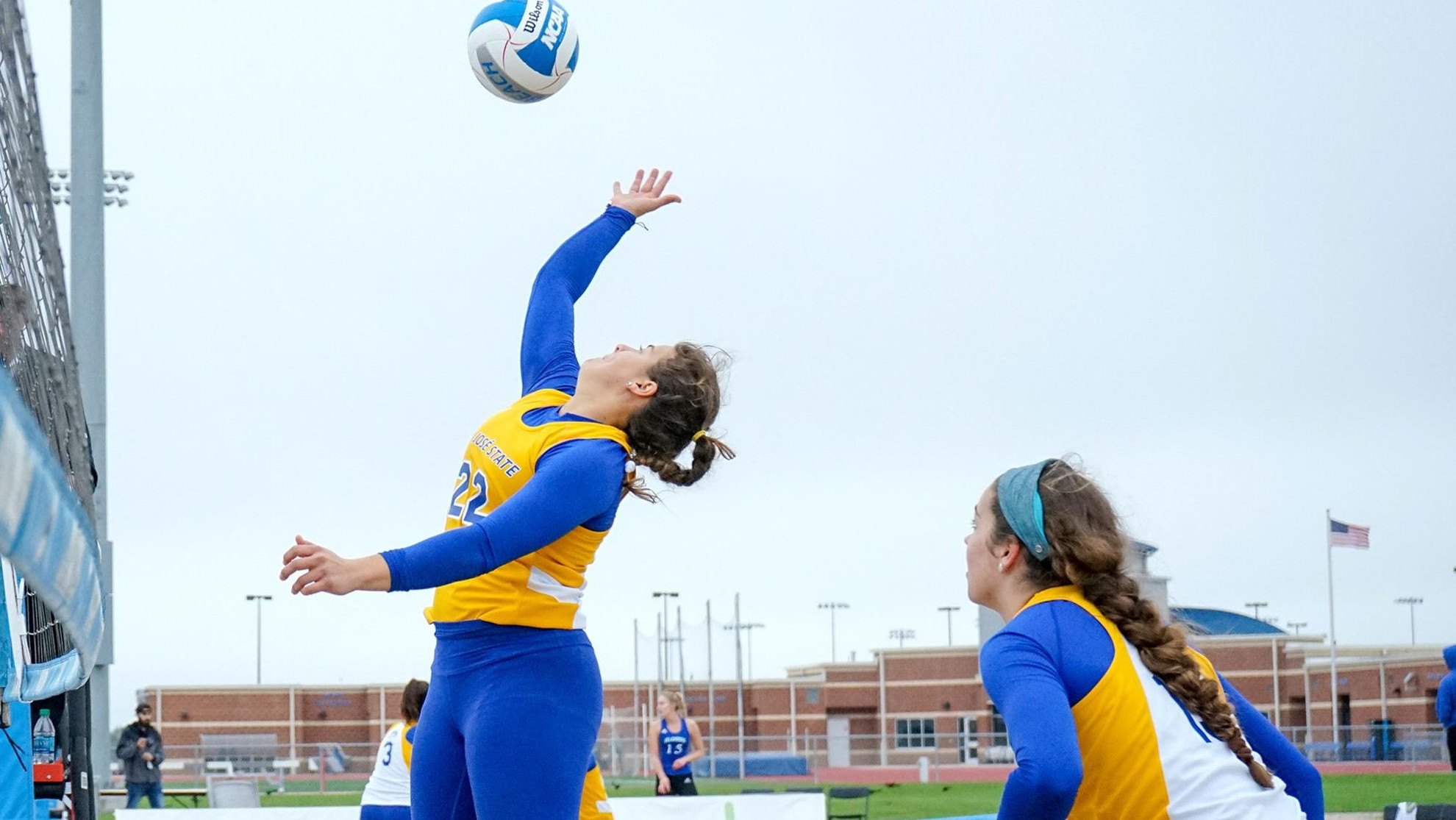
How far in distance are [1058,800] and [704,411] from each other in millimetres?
1913

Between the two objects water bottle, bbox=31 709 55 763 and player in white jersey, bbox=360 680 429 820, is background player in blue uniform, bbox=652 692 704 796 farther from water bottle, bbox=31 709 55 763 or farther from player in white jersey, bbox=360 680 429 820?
water bottle, bbox=31 709 55 763

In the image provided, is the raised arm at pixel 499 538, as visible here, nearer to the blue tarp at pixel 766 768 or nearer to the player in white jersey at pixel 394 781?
the player in white jersey at pixel 394 781

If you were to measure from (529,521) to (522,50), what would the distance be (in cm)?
329

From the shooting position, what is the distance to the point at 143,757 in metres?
18.8

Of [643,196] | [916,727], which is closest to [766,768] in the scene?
[916,727]

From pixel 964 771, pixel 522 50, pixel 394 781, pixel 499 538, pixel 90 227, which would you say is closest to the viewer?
pixel 499 538

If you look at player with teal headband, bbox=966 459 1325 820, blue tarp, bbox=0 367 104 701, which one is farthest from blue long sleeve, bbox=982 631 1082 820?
blue tarp, bbox=0 367 104 701

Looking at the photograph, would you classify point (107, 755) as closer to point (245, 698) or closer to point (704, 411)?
point (704, 411)

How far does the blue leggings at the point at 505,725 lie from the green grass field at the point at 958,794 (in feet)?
55.9

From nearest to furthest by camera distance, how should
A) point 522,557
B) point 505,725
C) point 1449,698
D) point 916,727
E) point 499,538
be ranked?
1. point 499,538
2. point 505,725
3. point 522,557
4. point 1449,698
5. point 916,727

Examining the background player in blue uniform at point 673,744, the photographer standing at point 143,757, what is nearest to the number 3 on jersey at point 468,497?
the background player in blue uniform at point 673,744

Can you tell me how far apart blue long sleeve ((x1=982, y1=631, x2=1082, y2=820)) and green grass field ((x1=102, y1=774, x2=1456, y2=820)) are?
59.4ft

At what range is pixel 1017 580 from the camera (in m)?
3.23

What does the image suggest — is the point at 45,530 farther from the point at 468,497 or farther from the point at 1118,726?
the point at 1118,726
